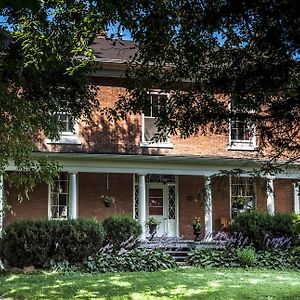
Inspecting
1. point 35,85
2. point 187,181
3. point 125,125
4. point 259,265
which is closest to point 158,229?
point 187,181

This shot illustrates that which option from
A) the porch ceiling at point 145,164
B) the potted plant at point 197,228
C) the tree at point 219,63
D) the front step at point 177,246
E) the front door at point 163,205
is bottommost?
the front step at point 177,246

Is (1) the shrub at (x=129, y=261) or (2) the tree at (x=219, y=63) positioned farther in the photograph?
(1) the shrub at (x=129, y=261)

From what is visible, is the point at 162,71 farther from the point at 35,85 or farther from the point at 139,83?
the point at 35,85

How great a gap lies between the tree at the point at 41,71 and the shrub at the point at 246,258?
Result: 25.4 feet

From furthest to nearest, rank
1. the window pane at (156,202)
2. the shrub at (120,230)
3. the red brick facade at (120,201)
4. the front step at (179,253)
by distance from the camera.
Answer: the window pane at (156,202), the red brick facade at (120,201), the front step at (179,253), the shrub at (120,230)

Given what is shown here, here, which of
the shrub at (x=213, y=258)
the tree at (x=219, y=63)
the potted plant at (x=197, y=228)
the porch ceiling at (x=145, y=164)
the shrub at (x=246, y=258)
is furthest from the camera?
the potted plant at (x=197, y=228)

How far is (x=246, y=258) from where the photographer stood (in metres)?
15.8

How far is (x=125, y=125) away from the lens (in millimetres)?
19672

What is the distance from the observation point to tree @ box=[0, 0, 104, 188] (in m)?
7.39

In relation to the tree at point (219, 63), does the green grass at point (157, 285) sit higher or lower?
lower

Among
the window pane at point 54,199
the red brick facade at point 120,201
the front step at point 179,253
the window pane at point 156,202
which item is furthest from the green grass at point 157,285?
the window pane at point 156,202

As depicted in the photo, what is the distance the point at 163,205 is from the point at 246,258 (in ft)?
19.1

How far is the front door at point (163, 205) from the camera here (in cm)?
2081

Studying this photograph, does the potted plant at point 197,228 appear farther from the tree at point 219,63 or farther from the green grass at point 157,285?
the tree at point 219,63
